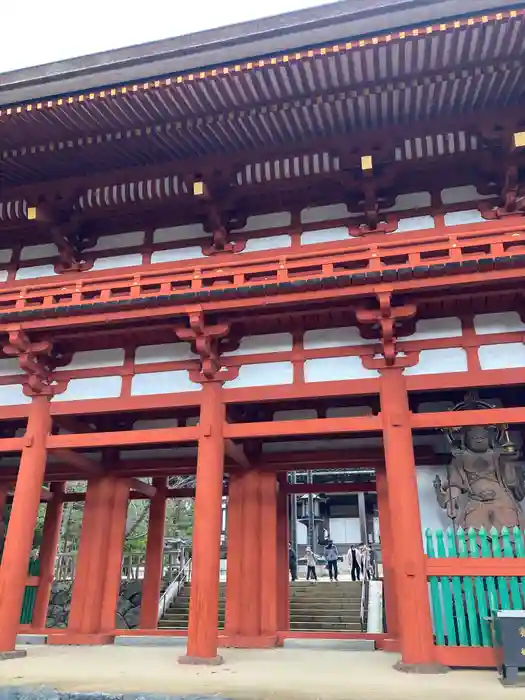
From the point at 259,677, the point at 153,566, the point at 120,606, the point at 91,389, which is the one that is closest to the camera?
the point at 259,677

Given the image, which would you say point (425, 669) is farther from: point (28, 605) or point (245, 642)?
point (28, 605)

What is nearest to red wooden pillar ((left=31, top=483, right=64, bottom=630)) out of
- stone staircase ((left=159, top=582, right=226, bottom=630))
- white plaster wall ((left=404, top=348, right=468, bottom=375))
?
stone staircase ((left=159, top=582, right=226, bottom=630))

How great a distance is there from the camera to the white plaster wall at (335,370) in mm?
6820

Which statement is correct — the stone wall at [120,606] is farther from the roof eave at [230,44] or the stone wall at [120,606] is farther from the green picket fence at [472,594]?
the roof eave at [230,44]

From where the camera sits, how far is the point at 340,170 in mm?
7855

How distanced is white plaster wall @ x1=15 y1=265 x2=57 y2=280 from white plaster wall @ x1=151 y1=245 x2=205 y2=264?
1823mm

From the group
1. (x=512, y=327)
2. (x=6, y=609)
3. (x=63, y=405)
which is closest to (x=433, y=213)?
(x=512, y=327)

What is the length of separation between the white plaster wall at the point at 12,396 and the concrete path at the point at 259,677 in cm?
337

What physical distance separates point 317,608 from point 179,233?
1163cm

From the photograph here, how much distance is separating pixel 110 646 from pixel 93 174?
723cm

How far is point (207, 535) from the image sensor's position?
630cm

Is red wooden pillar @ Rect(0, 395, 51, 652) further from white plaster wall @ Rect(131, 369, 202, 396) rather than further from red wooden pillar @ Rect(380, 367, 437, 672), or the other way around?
red wooden pillar @ Rect(380, 367, 437, 672)

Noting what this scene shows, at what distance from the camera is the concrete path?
4.34 m

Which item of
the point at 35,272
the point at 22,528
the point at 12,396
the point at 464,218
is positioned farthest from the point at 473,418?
the point at 35,272
